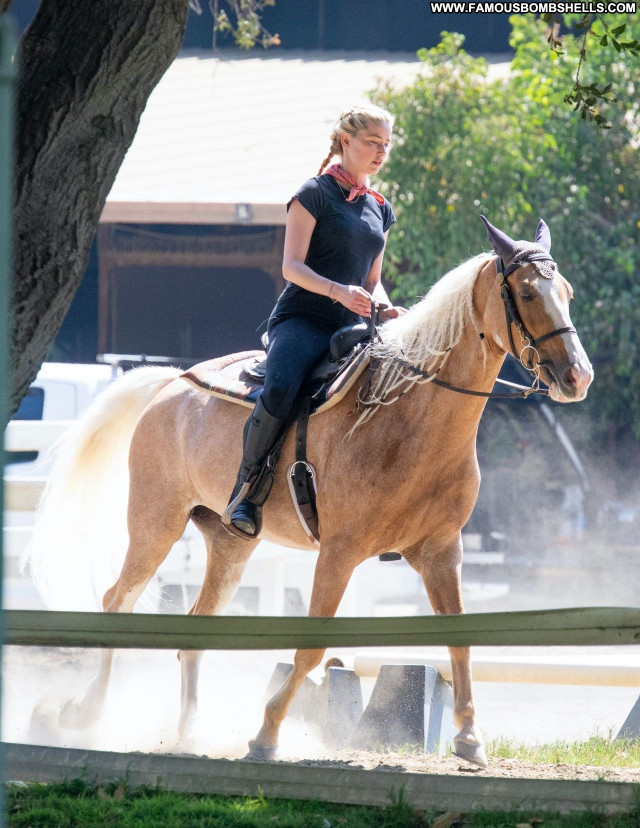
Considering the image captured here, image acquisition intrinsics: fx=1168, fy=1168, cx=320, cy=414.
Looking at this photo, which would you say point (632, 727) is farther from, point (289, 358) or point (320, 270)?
point (320, 270)

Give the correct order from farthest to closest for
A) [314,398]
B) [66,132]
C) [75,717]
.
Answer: [75,717]
[314,398]
[66,132]

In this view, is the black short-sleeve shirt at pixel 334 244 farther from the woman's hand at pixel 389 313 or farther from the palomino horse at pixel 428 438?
the palomino horse at pixel 428 438

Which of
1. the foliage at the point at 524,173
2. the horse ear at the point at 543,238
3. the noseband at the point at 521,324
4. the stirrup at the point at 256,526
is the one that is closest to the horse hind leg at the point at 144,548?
the stirrup at the point at 256,526

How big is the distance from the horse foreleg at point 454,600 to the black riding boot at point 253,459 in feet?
2.48

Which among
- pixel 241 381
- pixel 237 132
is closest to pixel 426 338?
pixel 241 381

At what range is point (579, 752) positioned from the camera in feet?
17.0

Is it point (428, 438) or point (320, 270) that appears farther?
point (320, 270)

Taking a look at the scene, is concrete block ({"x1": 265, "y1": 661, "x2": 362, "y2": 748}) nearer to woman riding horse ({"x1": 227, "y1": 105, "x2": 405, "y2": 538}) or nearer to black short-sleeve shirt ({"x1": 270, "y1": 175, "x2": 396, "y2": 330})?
woman riding horse ({"x1": 227, "y1": 105, "x2": 405, "y2": 538})

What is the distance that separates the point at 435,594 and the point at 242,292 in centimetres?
1086

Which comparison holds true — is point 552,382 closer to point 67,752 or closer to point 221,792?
point 221,792

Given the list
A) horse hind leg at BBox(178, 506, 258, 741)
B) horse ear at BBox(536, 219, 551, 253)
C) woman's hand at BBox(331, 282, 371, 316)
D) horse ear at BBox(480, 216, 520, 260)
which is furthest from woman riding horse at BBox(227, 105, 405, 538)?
horse hind leg at BBox(178, 506, 258, 741)

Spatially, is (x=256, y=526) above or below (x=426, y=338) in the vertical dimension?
below

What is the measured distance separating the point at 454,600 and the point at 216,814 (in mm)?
1520

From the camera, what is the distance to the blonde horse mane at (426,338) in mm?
4883
